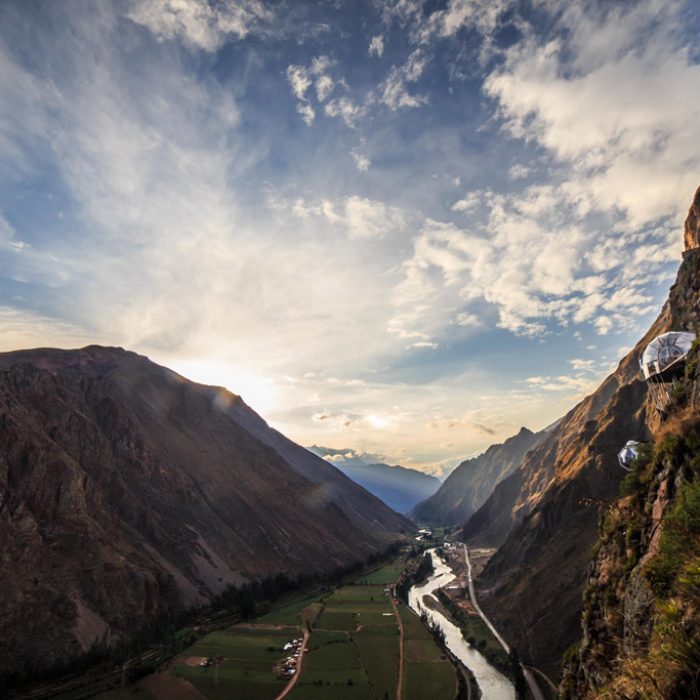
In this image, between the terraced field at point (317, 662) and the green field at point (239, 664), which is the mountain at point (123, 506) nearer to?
the green field at point (239, 664)

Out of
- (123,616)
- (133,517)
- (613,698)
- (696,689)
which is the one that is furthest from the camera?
(133,517)

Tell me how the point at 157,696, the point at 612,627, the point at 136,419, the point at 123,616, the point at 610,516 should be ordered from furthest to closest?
the point at 136,419
the point at 123,616
the point at 157,696
the point at 610,516
the point at 612,627

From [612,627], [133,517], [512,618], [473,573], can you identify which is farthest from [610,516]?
[473,573]

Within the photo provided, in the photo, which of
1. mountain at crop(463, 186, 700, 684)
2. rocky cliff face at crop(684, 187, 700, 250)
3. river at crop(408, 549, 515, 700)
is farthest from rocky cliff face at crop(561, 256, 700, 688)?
rocky cliff face at crop(684, 187, 700, 250)

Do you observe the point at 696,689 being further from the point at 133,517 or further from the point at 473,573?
the point at 473,573

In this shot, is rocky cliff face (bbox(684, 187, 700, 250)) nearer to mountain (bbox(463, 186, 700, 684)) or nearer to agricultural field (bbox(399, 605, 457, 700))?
mountain (bbox(463, 186, 700, 684))
